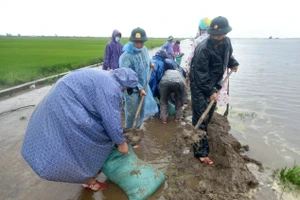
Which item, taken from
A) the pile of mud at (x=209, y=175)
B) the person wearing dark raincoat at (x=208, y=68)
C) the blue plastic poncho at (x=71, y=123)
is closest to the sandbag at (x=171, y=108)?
the pile of mud at (x=209, y=175)

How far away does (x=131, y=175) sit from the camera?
8.19 feet

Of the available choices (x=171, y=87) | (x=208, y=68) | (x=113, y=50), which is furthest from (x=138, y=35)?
(x=113, y=50)

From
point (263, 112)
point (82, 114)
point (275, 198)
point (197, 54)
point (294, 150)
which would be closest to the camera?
point (82, 114)

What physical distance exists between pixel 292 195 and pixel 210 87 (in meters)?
1.51

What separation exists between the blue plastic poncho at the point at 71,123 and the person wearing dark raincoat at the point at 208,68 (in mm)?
1264

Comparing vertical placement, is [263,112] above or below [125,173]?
below

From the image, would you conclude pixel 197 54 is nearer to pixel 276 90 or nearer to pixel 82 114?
pixel 82 114

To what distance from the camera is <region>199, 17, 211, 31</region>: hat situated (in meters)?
3.45

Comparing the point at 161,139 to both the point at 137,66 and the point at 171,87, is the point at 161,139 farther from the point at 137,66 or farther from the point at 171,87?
the point at 137,66

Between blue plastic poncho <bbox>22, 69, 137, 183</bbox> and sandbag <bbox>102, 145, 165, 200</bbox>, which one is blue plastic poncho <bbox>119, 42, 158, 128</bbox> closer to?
sandbag <bbox>102, 145, 165, 200</bbox>

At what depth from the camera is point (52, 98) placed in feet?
7.02

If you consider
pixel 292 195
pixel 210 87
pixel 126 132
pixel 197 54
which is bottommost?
pixel 292 195

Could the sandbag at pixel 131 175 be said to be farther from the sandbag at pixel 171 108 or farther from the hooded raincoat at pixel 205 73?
the sandbag at pixel 171 108

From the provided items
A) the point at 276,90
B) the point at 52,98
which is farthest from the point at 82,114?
the point at 276,90
